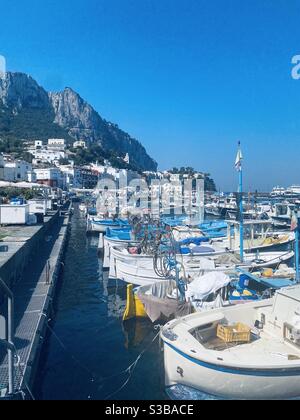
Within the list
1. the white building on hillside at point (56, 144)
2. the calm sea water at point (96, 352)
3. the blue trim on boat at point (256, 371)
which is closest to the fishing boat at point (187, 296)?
the calm sea water at point (96, 352)

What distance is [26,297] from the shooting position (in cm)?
1277

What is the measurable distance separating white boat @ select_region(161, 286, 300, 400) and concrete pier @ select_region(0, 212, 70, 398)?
11.1ft

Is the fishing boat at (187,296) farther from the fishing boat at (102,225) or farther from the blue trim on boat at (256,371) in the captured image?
the fishing boat at (102,225)

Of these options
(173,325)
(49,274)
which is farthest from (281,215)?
(173,325)

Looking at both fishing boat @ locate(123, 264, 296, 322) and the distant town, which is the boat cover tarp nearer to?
fishing boat @ locate(123, 264, 296, 322)

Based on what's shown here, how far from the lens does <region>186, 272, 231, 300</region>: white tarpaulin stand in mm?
12148

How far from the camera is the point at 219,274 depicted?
12.6 m

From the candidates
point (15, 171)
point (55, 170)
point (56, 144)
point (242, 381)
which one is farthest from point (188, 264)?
point (56, 144)

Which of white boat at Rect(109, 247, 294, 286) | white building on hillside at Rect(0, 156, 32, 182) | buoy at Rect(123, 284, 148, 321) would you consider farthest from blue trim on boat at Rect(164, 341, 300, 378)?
white building on hillside at Rect(0, 156, 32, 182)

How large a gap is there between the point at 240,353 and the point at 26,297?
8265 mm

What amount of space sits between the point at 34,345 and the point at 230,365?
5.18 metres

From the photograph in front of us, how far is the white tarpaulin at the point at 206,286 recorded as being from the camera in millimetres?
12148

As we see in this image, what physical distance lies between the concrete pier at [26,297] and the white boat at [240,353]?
11.1 feet
